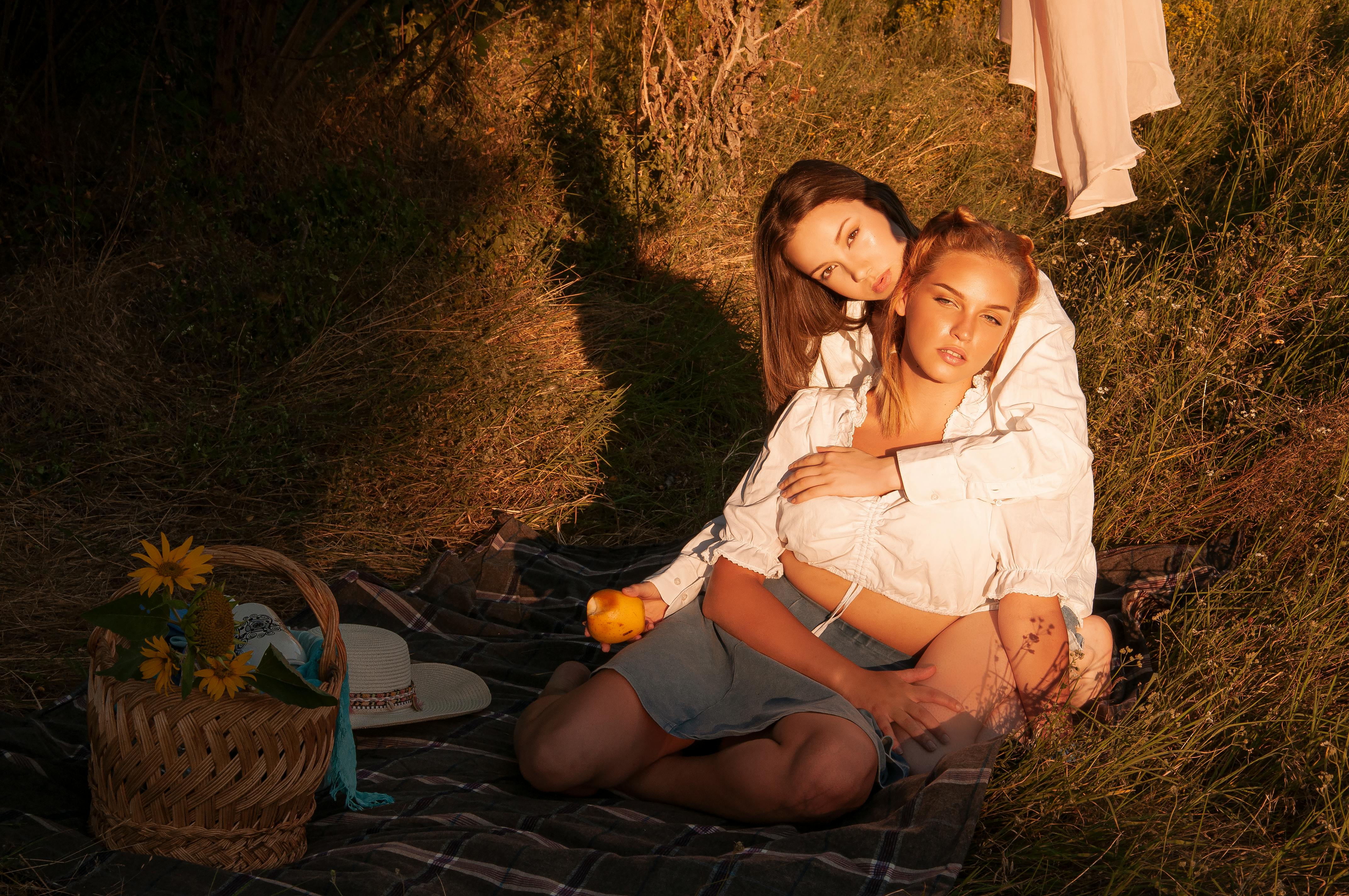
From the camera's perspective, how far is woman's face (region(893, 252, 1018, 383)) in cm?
258

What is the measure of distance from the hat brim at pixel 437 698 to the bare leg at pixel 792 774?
2.60 ft

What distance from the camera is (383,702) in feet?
→ 9.10

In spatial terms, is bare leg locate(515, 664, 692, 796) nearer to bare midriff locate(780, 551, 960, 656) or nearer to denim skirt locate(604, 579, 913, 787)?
denim skirt locate(604, 579, 913, 787)

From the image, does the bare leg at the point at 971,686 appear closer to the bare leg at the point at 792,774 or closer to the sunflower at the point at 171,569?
the bare leg at the point at 792,774

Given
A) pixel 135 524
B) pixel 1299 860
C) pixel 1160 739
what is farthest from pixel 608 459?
pixel 1299 860

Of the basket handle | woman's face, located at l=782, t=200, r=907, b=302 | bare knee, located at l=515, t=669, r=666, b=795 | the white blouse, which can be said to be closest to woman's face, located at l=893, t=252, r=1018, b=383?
the white blouse

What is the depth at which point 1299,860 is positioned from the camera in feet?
7.05

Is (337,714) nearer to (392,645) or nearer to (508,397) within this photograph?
(392,645)

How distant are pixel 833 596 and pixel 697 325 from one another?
281cm

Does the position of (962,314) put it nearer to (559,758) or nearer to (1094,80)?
(1094,80)

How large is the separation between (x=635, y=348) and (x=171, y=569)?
3322mm

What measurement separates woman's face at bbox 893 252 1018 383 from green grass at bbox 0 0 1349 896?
0.94 metres

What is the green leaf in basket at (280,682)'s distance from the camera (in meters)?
2.02

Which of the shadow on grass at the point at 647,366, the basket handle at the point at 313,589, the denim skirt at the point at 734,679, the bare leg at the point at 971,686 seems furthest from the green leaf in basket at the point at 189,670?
the shadow on grass at the point at 647,366
